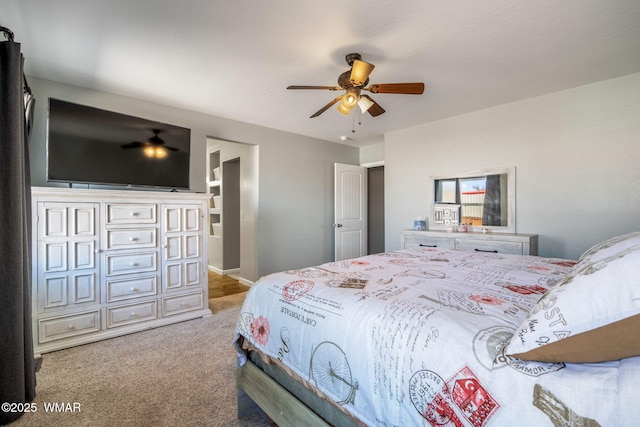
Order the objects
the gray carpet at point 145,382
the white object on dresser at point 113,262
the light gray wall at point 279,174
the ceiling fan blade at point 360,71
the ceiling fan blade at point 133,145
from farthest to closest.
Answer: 1. the light gray wall at point 279,174
2. the ceiling fan blade at point 133,145
3. the white object on dresser at point 113,262
4. the ceiling fan blade at point 360,71
5. the gray carpet at point 145,382

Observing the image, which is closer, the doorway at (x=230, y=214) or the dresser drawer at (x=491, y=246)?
the dresser drawer at (x=491, y=246)

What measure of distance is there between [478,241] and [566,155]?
1287 millimetres

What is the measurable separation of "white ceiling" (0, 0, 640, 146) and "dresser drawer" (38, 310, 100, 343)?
222 cm

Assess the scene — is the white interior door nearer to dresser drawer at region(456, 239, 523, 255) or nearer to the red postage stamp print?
dresser drawer at region(456, 239, 523, 255)

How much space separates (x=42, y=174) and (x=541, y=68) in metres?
4.81

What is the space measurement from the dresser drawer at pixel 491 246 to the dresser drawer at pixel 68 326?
12.9 ft

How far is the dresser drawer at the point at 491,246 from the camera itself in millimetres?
3117

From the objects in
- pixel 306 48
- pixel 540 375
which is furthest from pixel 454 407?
pixel 306 48

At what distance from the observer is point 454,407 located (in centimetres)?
78

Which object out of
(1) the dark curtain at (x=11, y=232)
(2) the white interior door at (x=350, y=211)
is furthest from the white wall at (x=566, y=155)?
(1) the dark curtain at (x=11, y=232)

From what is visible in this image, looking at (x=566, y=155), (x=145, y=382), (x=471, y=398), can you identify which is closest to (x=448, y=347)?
(x=471, y=398)

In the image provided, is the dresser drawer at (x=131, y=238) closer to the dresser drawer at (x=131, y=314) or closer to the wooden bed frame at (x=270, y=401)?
the dresser drawer at (x=131, y=314)

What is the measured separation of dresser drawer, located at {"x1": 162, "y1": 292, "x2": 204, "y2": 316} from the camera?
300 centimetres

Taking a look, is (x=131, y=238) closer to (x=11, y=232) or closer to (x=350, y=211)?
(x=11, y=232)
